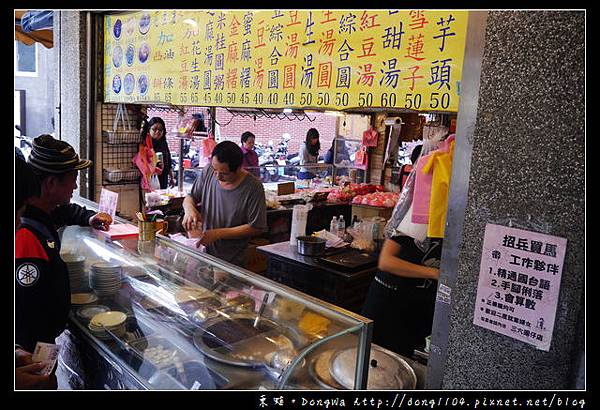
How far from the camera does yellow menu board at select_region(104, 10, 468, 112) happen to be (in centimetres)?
210

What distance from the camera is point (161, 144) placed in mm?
6621

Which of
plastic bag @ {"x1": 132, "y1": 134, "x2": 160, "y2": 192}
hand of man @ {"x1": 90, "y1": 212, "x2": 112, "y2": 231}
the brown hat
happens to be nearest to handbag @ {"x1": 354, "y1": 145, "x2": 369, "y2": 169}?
plastic bag @ {"x1": 132, "y1": 134, "x2": 160, "y2": 192}

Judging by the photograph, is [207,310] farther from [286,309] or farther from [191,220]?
[191,220]

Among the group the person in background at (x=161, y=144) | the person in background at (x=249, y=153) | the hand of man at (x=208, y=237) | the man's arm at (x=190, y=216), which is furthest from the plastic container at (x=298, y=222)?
the person in background at (x=249, y=153)

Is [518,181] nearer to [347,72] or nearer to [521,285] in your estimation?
[521,285]

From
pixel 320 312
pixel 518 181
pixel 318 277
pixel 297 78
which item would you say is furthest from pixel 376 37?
pixel 318 277

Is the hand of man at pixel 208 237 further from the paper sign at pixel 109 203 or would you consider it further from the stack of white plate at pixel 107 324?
the stack of white plate at pixel 107 324

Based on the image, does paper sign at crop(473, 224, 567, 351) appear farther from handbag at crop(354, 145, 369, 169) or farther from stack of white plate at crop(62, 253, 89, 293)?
handbag at crop(354, 145, 369, 169)

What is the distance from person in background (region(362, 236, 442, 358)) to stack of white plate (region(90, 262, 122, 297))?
63.3 inches

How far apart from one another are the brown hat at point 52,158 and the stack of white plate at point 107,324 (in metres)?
0.80

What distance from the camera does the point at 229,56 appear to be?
3121 millimetres

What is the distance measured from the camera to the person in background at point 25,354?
173cm
